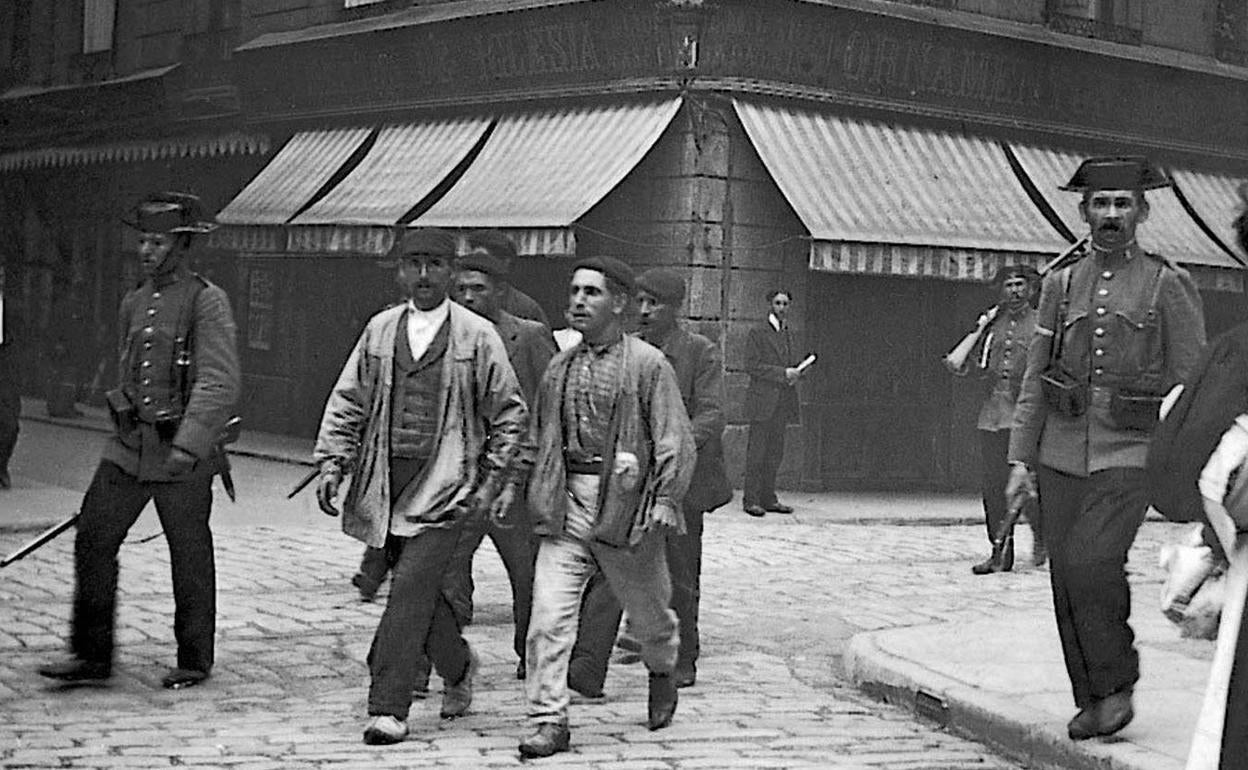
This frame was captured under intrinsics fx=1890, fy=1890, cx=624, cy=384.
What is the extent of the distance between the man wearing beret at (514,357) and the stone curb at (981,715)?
1415mm

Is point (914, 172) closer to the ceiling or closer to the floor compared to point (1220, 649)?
closer to the ceiling

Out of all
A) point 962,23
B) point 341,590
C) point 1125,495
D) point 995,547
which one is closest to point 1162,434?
point 1125,495

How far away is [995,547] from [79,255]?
717 inches

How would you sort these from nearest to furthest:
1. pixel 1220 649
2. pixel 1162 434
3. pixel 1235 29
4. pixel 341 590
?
pixel 1220 649 → pixel 1162 434 → pixel 341 590 → pixel 1235 29

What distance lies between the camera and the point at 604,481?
656 centimetres

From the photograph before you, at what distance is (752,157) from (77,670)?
33.0 feet

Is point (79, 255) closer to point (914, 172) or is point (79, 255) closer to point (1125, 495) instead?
point (914, 172)

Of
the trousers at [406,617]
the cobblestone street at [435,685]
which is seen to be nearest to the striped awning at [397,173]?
the cobblestone street at [435,685]

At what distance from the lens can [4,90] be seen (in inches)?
1139

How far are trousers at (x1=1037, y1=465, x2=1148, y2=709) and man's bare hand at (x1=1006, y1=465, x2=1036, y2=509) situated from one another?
54 cm

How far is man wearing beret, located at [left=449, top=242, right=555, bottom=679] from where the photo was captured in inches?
315

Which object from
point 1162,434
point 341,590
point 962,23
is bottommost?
point 341,590

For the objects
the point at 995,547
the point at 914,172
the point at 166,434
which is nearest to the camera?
the point at 166,434

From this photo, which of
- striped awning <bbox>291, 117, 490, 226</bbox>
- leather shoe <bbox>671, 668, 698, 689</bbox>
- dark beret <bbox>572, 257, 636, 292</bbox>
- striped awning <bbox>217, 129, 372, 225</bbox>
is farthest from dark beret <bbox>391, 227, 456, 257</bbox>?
striped awning <bbox>217, 129, 372, 225</bbox>
